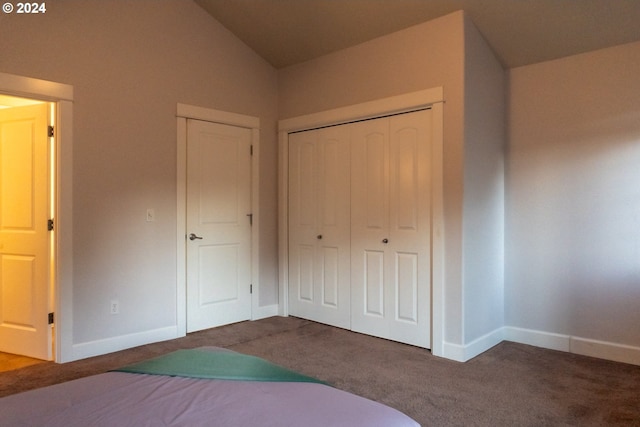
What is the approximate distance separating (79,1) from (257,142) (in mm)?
2021

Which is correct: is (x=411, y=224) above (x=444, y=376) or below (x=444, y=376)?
above

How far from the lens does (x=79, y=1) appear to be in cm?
348

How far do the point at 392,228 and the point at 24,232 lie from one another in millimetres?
3101

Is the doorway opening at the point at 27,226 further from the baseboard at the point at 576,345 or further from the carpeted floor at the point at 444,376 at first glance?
the baseboard at the point at 576,345

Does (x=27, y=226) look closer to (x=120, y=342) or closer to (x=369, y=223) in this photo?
(x=120, y=342)

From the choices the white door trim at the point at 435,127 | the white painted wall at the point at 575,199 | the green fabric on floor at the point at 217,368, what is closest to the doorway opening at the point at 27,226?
the green fabric on floor at the point at 217,368

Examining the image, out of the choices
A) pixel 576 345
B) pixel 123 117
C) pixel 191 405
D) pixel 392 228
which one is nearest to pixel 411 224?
pixel 392 228

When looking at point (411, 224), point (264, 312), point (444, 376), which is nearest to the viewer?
point (444, 376)

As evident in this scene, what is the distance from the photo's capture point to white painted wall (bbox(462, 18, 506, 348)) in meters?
3.56

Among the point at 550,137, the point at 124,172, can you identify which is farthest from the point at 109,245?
the point at 550,137

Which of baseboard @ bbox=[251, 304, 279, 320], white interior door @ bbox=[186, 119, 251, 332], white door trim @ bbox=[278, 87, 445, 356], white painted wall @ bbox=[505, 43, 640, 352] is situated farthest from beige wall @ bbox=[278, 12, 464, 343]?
baseboard @ bbox=[251, 304, 279, 320]

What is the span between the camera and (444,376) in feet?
10.3

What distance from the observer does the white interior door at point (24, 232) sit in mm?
3471

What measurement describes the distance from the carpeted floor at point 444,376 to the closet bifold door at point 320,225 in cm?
46
